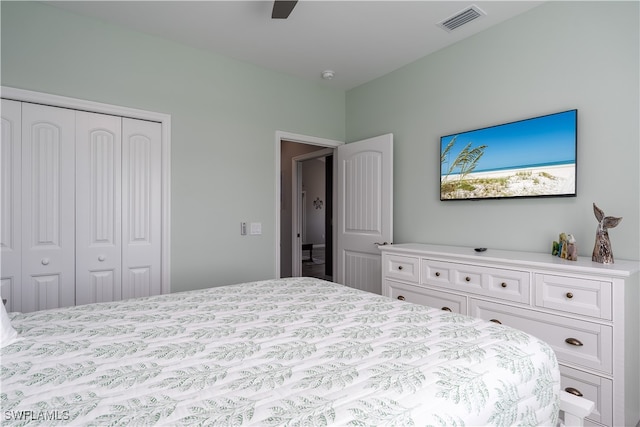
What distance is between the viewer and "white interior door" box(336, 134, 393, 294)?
343 cm

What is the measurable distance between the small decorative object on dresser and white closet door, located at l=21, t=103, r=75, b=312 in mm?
3524

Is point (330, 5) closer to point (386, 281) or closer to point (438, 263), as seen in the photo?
point (438, 263)

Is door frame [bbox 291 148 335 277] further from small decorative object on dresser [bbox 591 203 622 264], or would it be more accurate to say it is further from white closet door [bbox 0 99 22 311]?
small decorative object on dresser [bbox 591 203 622 264]

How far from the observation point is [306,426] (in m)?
0.73

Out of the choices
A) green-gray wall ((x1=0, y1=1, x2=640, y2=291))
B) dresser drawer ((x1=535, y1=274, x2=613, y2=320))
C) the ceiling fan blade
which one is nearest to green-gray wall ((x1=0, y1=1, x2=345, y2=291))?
green-gray wall ((x1=0, y1=1, x2=640, y2=291))

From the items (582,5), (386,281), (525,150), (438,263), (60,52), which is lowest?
(386,281)

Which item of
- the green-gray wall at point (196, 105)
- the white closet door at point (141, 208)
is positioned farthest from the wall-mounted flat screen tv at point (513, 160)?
the white closet door at point (141, 208)

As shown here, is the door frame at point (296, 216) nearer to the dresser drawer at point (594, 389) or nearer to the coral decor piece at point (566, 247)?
the coral decor piece at point (566, 247)

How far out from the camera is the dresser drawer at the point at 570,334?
1758 millimetres

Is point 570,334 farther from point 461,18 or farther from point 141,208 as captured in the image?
point 141,208

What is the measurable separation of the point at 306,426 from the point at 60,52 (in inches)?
119

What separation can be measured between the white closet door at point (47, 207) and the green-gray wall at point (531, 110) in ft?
9.38

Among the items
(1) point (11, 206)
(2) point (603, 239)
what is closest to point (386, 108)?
(2) point (603, 239)

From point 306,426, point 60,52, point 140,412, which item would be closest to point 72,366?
point 140,412
